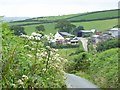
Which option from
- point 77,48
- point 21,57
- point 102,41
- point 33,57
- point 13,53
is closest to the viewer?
point 13,53

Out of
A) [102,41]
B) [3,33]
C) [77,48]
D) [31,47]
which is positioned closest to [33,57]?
[31,47]

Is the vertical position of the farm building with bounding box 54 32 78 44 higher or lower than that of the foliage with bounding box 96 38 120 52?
higher

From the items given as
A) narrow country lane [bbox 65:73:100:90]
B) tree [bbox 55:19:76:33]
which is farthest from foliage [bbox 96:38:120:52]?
narrow country lane [bbox 65:73:100:90]

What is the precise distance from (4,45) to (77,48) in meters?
14.9

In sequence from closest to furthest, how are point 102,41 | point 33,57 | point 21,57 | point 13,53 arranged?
point 13,53 → point 21,57 → point 33,57 → point 102,41

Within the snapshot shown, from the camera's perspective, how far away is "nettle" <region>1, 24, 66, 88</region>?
3559mm

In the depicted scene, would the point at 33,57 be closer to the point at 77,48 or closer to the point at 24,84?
the point at 24,84

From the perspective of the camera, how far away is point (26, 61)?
3822mm

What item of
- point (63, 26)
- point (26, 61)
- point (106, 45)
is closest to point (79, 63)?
point (63, 26)

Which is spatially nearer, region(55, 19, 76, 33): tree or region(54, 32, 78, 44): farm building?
region(54, 32, 78, 44): farm building

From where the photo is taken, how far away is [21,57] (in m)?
3.79

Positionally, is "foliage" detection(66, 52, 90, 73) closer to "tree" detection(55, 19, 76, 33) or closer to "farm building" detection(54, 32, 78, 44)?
"tree" detection(55, 19, 76, 33)

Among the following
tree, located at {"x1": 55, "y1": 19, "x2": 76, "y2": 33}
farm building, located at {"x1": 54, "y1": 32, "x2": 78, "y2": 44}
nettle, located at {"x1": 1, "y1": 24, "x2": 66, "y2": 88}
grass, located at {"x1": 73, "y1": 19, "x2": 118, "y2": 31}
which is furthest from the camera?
grass, located at {"x1": 73, "y1": 19, "x2": 118, "y2": 31}

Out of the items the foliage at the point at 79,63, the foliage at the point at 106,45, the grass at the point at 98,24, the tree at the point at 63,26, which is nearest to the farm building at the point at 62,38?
the tree at the point at 63,26
